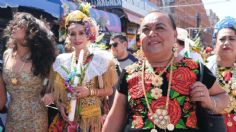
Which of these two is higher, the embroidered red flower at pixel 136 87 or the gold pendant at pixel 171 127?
the embroidered red flower at pixel 136 87

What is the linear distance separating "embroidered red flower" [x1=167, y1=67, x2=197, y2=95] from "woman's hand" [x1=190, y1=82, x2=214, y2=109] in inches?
2.1

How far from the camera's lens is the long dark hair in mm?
3666

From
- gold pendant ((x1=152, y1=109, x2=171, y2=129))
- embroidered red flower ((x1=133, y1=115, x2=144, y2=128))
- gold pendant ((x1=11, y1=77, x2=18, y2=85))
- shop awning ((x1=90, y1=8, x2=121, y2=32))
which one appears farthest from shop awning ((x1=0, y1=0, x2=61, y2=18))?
gold pendant ((x1=152, y1=109, x2=171, y2=129))

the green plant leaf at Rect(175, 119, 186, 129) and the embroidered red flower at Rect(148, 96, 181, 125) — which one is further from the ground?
the embroidered red flower at Rect(148, 96, 181, 125)

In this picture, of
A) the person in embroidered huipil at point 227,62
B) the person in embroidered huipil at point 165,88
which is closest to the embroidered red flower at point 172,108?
A: the person in embroidered huipil at point 165,88

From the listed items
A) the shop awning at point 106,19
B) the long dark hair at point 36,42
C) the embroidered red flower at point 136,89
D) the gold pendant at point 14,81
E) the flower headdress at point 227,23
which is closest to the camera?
the embroidered red flower at point 136,89

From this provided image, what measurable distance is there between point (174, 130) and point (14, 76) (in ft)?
6.10

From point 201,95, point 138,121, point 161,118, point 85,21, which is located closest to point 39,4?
point 85,21

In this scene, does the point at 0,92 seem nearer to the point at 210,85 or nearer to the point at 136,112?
the point at 136,112

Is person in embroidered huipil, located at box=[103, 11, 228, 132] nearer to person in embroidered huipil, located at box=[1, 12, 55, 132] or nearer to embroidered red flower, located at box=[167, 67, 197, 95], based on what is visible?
embroidered red flower, located at box=[167, 67, 197, 95]

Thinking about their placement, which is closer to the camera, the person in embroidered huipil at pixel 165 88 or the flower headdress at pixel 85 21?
the person in embroidered huipil at pixel 165 88

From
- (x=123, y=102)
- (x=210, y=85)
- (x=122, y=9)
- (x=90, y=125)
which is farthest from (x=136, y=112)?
(x=122, y=9)

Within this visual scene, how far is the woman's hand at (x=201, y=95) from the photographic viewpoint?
2195 millimetres

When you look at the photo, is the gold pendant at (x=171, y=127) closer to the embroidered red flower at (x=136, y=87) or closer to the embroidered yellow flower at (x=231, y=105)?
the embroidered red flower at (x=136, y=87)
